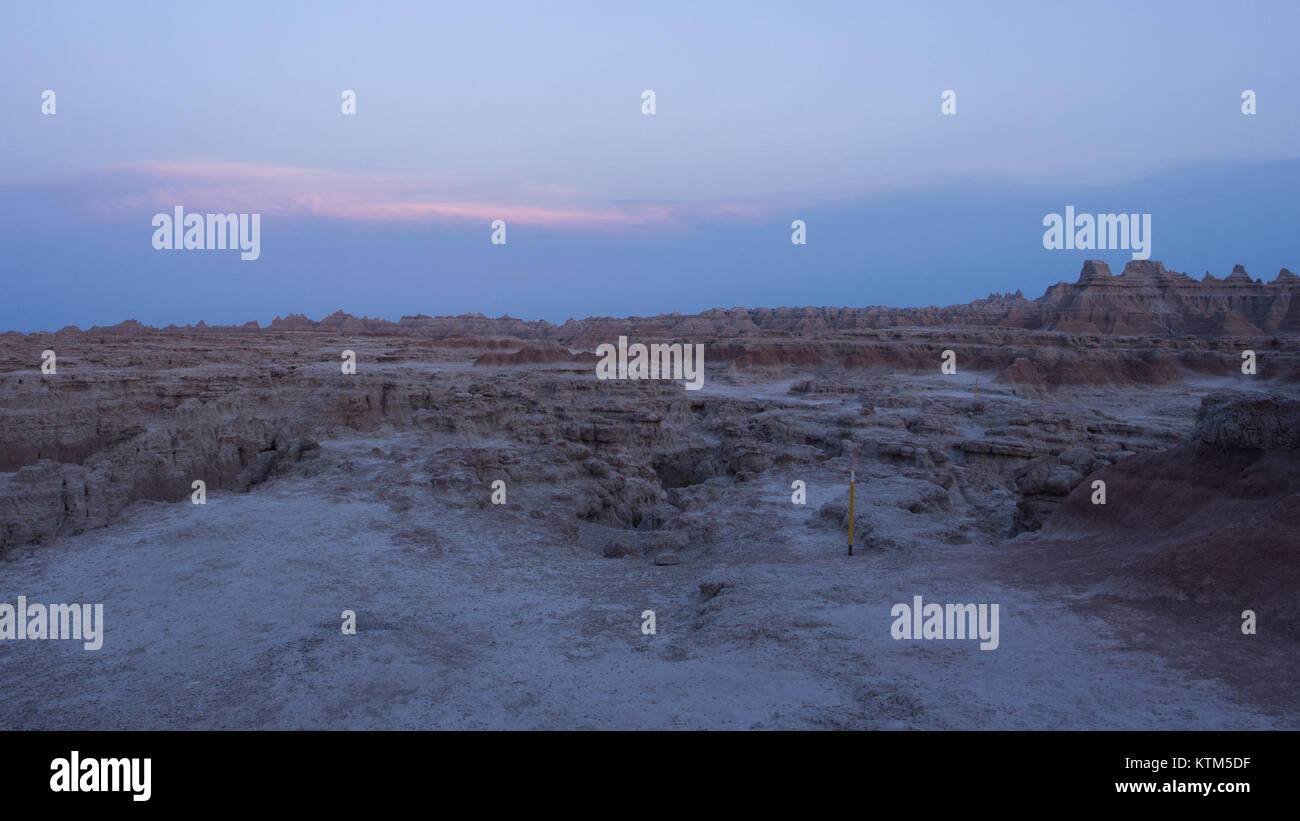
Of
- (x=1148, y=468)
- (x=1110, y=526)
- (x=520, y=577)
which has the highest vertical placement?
(x=1148, y=468)

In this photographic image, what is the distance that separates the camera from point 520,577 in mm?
10383

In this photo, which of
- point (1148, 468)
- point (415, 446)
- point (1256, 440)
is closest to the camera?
point (1256, 440)

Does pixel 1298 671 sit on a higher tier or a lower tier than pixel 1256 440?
lower

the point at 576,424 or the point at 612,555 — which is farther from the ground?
the point at 576,424

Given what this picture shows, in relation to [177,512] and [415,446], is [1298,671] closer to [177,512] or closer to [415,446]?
[177,512]

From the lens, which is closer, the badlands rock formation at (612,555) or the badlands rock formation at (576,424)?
the badlands rock formation at (612,555)

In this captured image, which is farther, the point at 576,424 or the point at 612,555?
the point at 576,424

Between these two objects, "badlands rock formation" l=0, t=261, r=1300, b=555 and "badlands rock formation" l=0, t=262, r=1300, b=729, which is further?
"badlands rock formation" l=0, t=261, r=1300, b=555

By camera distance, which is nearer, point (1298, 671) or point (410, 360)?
point (1298, 671)

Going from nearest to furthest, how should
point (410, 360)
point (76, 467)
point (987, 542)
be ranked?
point (987, 542) < point (76, 467) < point (410, 360)

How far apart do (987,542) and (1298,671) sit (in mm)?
5790
